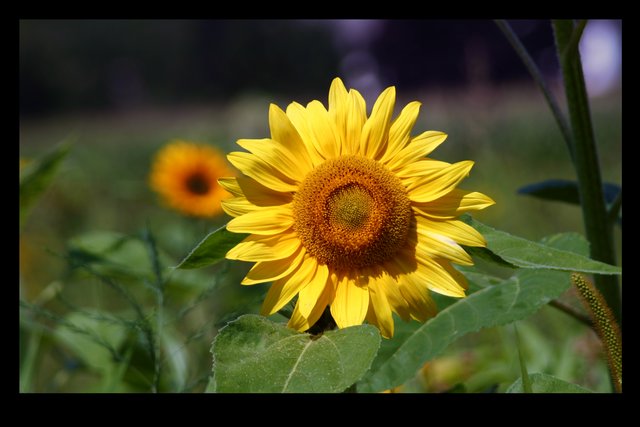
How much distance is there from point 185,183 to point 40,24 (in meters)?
12.9

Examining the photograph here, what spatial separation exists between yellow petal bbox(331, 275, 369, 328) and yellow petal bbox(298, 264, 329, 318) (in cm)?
2

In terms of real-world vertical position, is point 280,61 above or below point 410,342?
above

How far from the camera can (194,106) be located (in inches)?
445

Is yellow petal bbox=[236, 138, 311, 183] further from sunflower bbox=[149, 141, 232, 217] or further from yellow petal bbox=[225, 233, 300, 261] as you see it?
sunflower bbox=[149, 141, 232, 217]

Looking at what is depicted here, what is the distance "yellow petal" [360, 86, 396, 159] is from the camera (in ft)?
2.48

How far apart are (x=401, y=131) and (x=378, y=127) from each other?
1.0 inches

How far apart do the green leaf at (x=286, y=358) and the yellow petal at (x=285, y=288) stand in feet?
0.10

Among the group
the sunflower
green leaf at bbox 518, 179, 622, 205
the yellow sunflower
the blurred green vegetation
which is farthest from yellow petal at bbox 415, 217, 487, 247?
the sunflower

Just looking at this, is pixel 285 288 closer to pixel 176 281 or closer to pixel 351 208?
pixel 351 208

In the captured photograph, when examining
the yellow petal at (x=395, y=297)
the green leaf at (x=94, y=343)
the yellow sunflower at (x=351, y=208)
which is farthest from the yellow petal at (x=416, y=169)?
→ the green leaf at (x=94, y=343)

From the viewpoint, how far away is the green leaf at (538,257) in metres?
0.70
